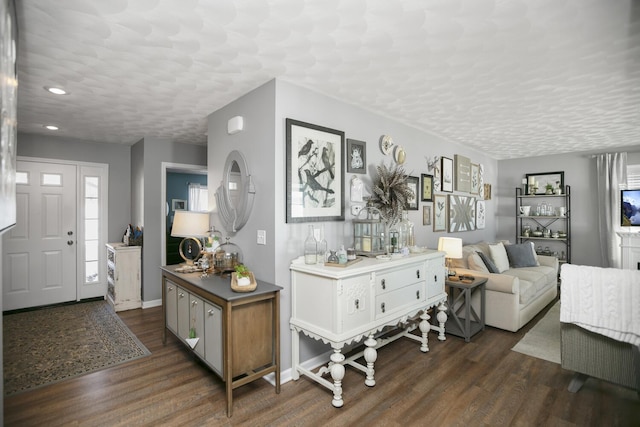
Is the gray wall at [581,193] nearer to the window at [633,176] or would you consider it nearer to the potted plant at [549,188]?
the window at [633,176]

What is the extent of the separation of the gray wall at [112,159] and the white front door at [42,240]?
203 millimetres

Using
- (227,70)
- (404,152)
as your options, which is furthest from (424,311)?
(227,70)

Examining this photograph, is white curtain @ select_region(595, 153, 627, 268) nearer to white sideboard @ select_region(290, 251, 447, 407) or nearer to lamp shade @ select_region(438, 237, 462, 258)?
lamp shade @ select_region(438, 237, 462, 258)

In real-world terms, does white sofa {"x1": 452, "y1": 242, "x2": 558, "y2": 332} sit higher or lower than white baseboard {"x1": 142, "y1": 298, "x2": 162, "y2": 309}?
higher

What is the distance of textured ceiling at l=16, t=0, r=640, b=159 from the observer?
71.2 inches

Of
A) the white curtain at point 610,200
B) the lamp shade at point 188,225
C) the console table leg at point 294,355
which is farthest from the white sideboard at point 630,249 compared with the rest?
the lamp shade at point 188,225

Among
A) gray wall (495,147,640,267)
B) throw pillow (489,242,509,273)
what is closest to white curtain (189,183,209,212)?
throw pillow (489,242,509,273)

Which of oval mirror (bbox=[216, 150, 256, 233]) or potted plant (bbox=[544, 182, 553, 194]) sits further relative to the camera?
potted plant (bbox=[544, 182, 553, 194])

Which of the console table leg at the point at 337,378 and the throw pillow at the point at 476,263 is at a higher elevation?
the throw pillow at the point at 476,263

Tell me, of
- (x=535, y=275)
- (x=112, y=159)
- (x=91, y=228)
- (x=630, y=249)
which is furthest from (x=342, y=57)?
(x=630, y=249)

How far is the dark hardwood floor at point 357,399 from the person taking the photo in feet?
7.06

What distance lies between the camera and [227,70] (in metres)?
2.53

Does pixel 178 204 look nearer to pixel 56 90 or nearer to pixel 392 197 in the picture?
pixel 56 90

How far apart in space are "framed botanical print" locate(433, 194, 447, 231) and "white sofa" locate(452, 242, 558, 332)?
49 cm
